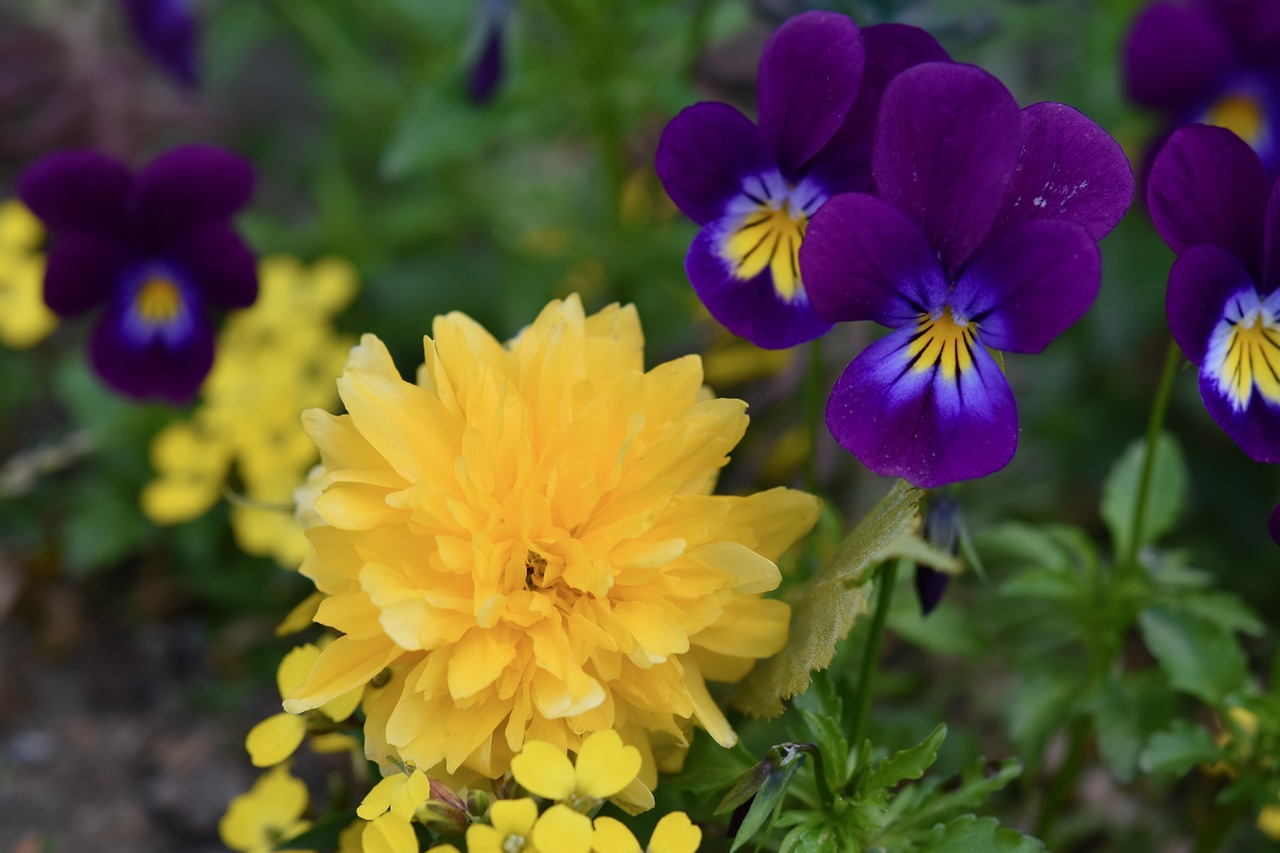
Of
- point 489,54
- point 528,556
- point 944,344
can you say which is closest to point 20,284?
point 489,54

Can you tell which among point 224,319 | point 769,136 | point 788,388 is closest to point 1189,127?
point 769,136

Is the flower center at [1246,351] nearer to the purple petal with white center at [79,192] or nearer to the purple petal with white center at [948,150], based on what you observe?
the purple petal with white center at [948,150]

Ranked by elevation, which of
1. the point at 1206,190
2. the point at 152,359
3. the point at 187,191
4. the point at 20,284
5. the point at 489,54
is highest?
the point at 1206,190

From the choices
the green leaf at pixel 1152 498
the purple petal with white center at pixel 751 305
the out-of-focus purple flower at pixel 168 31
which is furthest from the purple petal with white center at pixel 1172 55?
the out-of-focus purple flower at pixel 168 31


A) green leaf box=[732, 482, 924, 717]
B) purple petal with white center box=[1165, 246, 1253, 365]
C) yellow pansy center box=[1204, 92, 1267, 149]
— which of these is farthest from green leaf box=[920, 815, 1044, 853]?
yellow pansy center box=[1204, 92, 1267, 149]

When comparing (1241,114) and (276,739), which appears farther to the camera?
(1241,114)

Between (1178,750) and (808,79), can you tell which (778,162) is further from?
(1178,750)
